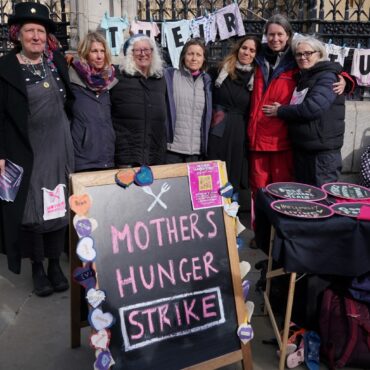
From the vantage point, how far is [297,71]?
359cm

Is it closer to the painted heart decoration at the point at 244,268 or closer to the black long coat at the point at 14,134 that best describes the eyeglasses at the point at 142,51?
the black long coat at the point at 14,134

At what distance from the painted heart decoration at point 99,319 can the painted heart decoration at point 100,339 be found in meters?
0.02

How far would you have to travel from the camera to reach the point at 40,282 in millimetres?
3340

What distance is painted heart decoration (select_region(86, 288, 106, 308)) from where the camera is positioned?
6.50ft

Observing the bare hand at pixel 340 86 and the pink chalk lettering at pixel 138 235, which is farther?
the bare hand at pixel 340 86

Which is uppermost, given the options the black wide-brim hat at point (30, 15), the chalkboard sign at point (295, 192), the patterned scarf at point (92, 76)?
the black wide-brim hat at point (30, 15)

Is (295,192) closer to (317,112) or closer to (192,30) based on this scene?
(317,112)

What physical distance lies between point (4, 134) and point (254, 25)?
345 centimetres

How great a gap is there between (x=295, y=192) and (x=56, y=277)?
1.97 meters

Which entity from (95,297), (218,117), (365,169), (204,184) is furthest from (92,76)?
(365,169)

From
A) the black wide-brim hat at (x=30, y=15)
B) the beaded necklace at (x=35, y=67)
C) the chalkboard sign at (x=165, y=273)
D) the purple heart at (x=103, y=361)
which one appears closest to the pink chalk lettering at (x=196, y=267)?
the chalkboard sign at (x=165, y=273)

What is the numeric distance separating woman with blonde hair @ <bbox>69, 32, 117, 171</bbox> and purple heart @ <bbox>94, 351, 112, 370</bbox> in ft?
5.37

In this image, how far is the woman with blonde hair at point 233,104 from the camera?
3732 millimetres

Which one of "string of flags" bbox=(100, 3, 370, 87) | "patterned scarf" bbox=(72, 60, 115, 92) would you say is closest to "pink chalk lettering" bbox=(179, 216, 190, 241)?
"patterned scarf" bbox=(72, 60, 115, 92)
